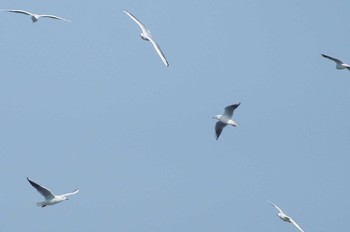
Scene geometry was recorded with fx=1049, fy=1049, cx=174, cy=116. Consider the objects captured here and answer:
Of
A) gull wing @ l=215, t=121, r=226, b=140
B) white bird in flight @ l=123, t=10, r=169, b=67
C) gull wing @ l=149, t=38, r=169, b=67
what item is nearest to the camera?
gull wing @ l=149, t=38, r=169, b=67

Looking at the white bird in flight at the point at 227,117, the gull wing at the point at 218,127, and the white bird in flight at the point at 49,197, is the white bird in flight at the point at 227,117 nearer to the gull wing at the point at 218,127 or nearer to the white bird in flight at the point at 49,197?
the gull wing at the point at 218,127

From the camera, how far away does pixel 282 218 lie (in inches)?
2392

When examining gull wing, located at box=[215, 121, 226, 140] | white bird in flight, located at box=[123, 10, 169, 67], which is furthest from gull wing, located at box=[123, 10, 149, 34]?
gull wing, located at box=[215, 121, 226, 140]

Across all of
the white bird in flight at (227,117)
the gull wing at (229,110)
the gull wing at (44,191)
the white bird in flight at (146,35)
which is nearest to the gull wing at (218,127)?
the white bird in flight at (227,117)

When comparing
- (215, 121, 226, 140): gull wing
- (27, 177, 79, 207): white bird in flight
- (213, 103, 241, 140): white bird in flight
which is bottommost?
(27, 177, 79, 207): white bird in flight

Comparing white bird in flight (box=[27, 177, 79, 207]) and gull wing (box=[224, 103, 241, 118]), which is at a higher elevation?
gull wing (box=[224, 103, 241, 118])

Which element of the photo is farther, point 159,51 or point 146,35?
point 146,35

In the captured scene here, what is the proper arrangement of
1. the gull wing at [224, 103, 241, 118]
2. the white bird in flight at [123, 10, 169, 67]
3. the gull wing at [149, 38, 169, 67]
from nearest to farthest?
1. the gull wing at [149, 38, 169, 67]
2. the white bird in flight at [123, 10, 169, 67]
3. the gull wing at [224, 103, 241, 118]

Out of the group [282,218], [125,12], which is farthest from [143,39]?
[282,218]

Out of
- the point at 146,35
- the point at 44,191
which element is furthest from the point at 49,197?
the point at 146,35

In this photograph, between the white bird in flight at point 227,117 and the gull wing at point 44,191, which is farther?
the white bird in flight at point 227,117

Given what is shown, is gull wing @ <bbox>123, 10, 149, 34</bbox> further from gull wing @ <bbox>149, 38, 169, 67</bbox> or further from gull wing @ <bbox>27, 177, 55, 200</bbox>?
gull wing @ <bbox>27, 177, 55, 200</bbox>

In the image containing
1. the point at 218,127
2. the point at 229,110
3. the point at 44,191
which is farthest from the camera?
the point at 218,127

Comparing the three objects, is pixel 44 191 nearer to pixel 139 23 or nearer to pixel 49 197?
pixel 49 197
